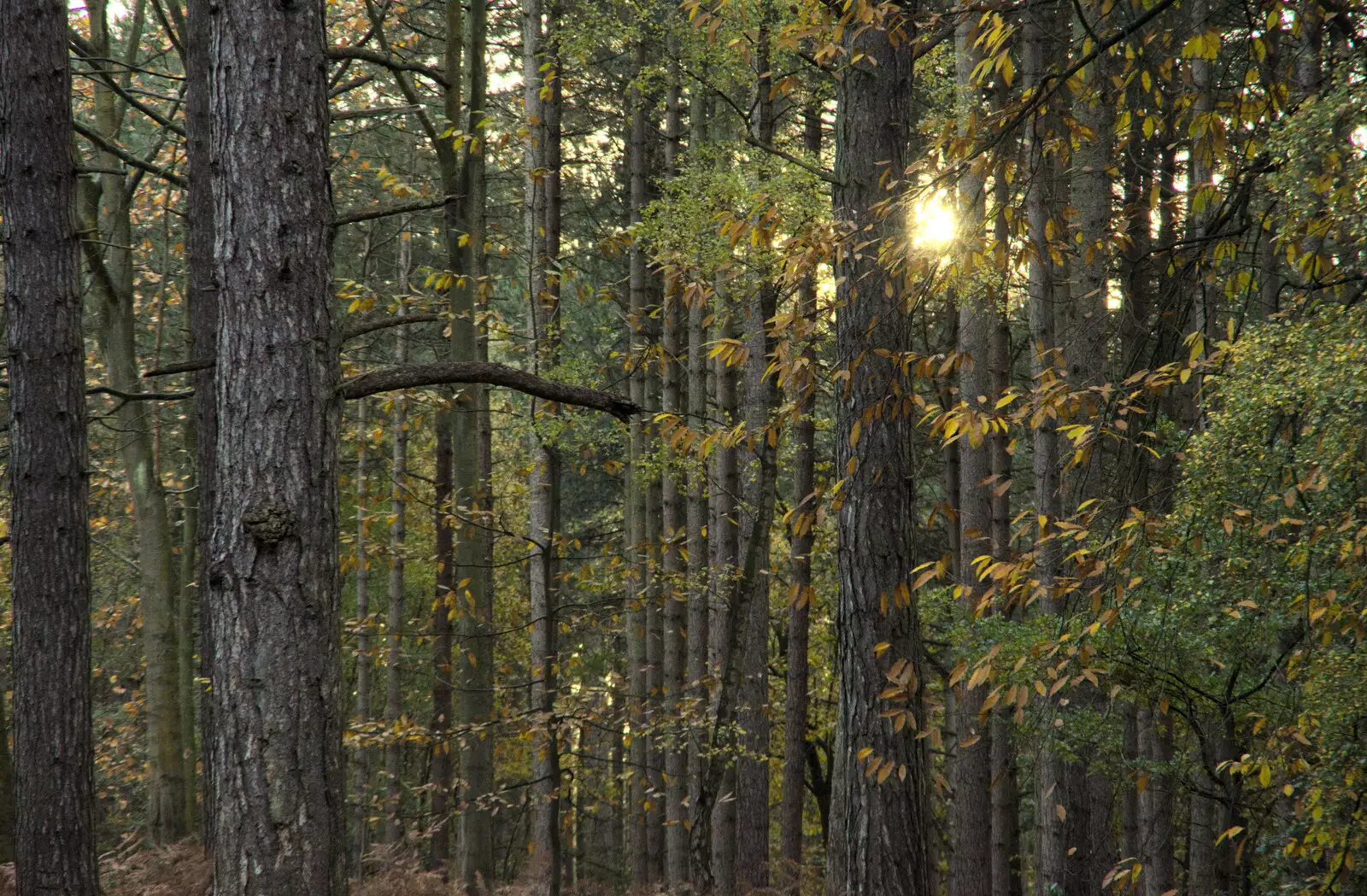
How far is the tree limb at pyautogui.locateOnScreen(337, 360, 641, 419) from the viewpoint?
4254 mm

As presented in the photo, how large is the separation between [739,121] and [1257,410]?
8125 millimetres

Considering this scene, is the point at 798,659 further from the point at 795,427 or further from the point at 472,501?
the point at 472,501

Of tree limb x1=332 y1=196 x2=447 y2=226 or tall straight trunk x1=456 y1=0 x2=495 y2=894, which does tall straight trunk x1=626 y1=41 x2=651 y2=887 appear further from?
tree limb x1=332 y1=196 x2=447 y2=226

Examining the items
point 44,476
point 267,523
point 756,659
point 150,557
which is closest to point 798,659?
point 756,659

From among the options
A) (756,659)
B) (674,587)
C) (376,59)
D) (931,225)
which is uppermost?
(376,59)

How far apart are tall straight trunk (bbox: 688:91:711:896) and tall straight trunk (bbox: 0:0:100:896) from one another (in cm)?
551

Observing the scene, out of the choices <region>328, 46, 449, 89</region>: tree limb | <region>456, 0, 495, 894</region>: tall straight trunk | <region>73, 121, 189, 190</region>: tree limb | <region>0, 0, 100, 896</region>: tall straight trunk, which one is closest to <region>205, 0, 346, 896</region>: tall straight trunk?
<region>328, 46, 449, 89</region>: tree limb

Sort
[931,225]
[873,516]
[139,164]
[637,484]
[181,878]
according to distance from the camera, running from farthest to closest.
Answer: [637,484] → [181,878] → [139,164] → [873,516] → [931,225]

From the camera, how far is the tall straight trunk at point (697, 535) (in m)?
11.0

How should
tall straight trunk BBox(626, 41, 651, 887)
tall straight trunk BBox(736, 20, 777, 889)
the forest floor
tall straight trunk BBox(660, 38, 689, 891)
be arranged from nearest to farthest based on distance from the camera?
the forest floor < tall straight trunk BBox(736, 20, 777, 889) < tall straight trunk BBox(660, 38, 689, 891) < tall straight trunk BBox(626, 41, 651, 887)

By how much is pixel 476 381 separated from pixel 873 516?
228 cm

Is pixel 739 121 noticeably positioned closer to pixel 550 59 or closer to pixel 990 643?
pixel 550 59

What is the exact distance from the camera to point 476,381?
13.9 ft

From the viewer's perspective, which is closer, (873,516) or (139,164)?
(873,516)
